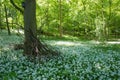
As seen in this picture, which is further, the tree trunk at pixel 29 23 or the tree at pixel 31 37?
the tree trunk at pixel 29 23

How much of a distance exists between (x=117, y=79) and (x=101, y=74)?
80 cm

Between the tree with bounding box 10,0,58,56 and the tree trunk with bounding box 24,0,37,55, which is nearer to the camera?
the tree with bounding box 10,0,58,56

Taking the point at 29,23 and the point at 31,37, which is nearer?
the point at 31,37

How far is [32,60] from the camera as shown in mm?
10742

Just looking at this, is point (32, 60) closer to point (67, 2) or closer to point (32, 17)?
point (32, 17)

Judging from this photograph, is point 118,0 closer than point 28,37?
No

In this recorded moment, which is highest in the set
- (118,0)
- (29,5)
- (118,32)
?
(118,0)

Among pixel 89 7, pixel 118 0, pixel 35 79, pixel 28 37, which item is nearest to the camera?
pixel 35 79

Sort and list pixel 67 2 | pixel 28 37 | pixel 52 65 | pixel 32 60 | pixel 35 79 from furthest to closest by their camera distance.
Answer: pixel 67 2, pixel 28 37, pixel 32 60, pixel 52 65, pixel 35 79

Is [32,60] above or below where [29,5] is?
below

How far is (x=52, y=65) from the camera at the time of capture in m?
9.79

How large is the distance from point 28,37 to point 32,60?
5.90 ft

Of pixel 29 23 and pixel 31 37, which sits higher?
pixel 29 23

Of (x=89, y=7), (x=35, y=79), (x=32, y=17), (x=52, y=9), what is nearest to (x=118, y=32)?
(x=89, y=7)
